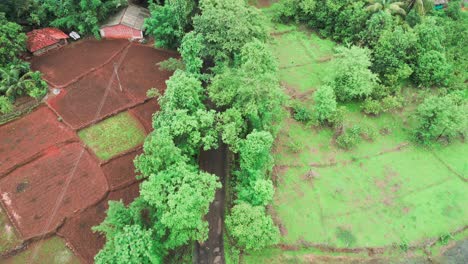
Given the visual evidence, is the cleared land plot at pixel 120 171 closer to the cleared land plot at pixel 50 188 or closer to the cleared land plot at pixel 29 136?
the cleared land plot at pixel 50 188

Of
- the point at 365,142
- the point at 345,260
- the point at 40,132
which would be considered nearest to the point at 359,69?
the point at 365,142

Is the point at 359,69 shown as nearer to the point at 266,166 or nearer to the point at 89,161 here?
the point at 266,166

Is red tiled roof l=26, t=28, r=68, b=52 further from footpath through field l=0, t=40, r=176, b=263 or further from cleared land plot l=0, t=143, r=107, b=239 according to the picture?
cleared land plot l=0, t=143, r=107, b=239

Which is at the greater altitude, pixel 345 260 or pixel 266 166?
pixel 266 166

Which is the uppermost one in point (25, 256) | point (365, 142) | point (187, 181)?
point (187, 181)

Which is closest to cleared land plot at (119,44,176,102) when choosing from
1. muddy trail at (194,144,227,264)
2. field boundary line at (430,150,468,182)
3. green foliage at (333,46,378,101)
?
muddy trail at (194,144,227,264)

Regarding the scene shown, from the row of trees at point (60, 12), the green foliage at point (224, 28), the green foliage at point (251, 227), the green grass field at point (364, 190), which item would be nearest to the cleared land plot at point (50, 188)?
the green foliage at point (251, 227)
